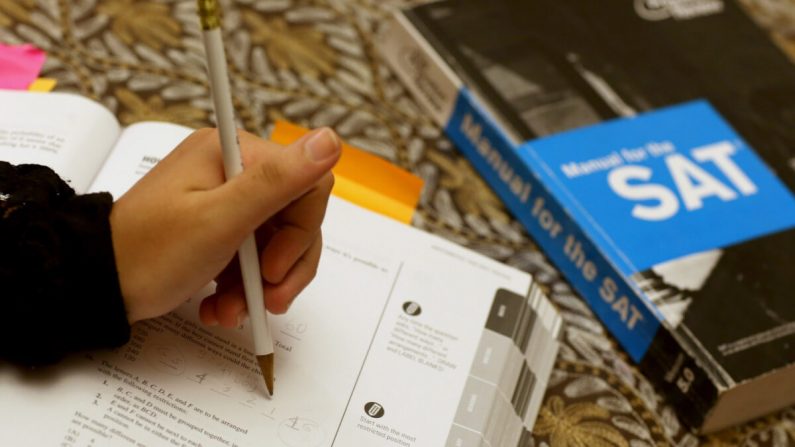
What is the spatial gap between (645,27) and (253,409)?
0.45 m

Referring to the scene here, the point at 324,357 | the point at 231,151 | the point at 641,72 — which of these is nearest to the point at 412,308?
the point at 324,357

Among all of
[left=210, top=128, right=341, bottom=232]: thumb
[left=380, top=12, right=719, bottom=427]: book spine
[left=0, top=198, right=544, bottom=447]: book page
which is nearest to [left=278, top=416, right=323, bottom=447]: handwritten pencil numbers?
[left=0, top=198, right=544, bottom=447]: book page

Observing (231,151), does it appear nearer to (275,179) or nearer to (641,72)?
(275,179)

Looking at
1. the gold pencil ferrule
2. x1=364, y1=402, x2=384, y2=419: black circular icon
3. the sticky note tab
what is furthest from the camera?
the sticky note tab

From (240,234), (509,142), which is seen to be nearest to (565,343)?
(509,142)

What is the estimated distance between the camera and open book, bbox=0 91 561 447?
392 mm

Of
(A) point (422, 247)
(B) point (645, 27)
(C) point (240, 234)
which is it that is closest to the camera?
(C) point (240, 234)

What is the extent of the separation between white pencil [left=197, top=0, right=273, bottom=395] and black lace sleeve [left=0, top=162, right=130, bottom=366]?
0.20 ft

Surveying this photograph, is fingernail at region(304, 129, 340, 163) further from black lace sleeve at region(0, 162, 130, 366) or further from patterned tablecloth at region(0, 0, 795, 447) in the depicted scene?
patterned tablecloth at region(0, 0, 795, 447)

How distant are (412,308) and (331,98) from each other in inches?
8.3

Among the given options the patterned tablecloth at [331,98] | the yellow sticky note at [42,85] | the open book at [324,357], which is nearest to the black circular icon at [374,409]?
the open book at [324,357]

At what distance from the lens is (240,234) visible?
0.36 metres

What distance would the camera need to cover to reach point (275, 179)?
1.13ft

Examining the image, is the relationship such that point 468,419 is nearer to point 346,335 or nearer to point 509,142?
point 346,335
